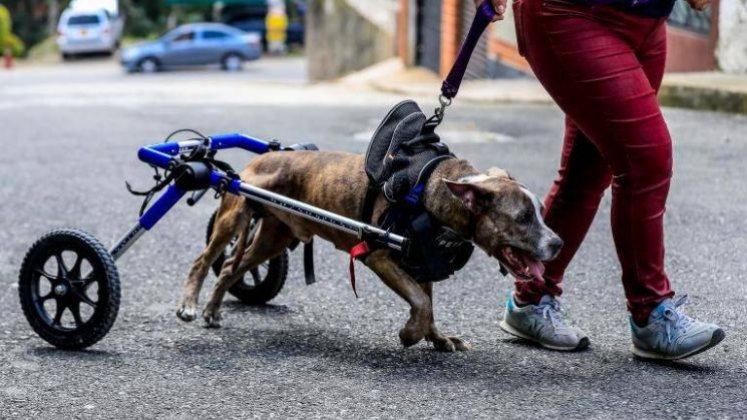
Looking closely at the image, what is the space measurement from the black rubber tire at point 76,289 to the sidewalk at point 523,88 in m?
8.46

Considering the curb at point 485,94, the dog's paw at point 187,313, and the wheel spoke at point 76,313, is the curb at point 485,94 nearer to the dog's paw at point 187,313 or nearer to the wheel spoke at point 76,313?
the dog's paw at point 187,313

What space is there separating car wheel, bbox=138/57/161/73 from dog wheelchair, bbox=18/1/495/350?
3173 cm

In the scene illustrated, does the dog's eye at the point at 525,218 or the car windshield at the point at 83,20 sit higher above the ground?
the dog's eye at the point at 525,218

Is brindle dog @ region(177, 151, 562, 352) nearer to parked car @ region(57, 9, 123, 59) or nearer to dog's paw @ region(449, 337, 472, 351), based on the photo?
dog's paw @ region(449, 337, 472, 351)

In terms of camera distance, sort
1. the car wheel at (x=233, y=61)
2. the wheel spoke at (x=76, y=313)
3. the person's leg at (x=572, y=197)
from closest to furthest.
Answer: the person's leg at (x=572, y=197)
the wheel spoke at (x=76, y=313)
the car wheel at (x=233, y=61)

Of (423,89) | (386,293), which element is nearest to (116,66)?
(423,89)

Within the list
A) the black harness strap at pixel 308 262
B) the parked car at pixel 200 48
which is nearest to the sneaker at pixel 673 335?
the black harness strap at pixel 308 262

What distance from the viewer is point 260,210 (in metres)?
5.16

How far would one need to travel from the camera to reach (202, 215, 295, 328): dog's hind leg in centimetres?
530

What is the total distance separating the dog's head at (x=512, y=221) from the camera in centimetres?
434

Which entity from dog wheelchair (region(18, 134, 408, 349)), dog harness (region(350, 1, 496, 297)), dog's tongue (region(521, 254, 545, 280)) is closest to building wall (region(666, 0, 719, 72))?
dog wheelchair (region(18, 134, 408, 349))

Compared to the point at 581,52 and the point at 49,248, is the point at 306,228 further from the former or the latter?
the point at 581,52

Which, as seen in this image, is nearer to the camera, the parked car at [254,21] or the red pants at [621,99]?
the red pants at [621,99]

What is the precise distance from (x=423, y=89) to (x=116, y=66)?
80.6 feet
